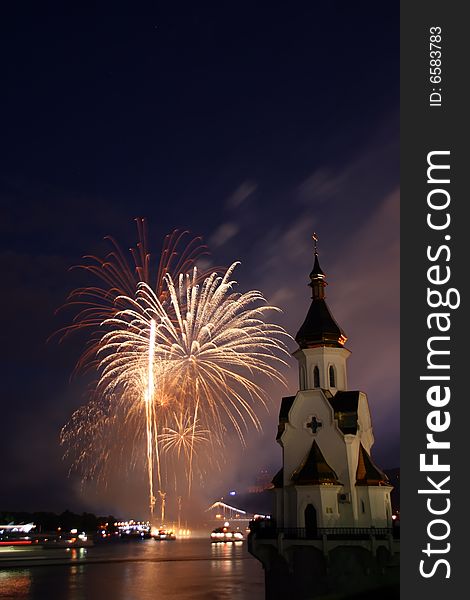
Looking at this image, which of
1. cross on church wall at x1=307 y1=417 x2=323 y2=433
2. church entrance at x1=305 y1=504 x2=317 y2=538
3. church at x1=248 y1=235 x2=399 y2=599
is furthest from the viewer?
cross on church wall at x1=307 y1=417 x2=323 y2=433

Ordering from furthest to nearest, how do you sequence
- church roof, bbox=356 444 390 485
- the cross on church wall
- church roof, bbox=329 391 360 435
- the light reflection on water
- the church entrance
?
the light reflection on water < the cross on church wall < church roof, bbox=329 391 360 435 < church roof, bbox=356 444 390 485 < the church entrance

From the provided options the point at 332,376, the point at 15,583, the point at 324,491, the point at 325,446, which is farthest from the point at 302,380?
the point at 15,583

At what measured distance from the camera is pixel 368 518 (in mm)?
35531

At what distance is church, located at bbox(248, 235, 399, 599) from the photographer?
1320 inches

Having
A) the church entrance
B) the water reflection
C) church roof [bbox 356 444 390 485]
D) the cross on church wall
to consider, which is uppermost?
the cross on church wall

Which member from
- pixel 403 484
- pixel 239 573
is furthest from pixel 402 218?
pixel 239 573

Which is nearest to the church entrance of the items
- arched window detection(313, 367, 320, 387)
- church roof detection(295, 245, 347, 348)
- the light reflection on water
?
arched window detection(313, 367, 320, 387)

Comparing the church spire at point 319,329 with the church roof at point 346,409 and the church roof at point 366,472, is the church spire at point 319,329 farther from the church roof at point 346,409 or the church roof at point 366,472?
the church roof at point 366,472

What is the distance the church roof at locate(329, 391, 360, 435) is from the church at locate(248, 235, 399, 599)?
0.18ft

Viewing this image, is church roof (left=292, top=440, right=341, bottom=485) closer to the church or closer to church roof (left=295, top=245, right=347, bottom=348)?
the church

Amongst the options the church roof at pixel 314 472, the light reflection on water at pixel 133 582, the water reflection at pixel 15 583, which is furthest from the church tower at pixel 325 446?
the water reflection at pixel 15 583

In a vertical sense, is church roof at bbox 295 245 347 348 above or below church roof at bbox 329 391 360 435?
above

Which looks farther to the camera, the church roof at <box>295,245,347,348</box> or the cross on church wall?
the church roof at <box>295,245,347,348</box>

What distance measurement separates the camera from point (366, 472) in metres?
36.3
